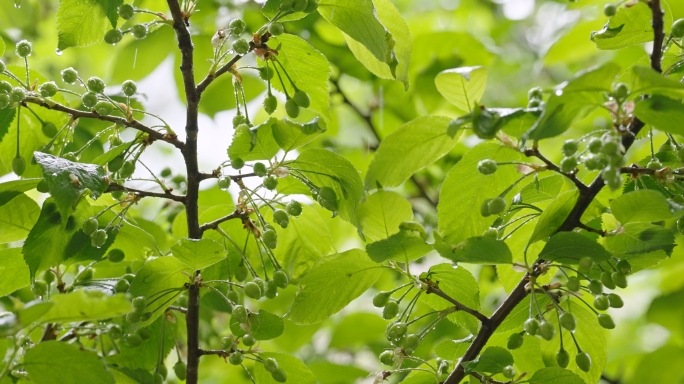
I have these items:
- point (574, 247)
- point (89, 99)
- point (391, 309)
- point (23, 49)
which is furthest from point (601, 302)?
point (23, 49)

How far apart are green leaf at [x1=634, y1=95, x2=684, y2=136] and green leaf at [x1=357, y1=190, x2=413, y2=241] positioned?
Result: 10.1 inches

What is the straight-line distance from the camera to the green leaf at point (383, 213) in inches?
29.7

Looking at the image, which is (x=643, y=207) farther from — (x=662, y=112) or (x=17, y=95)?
(x=17, y=95)

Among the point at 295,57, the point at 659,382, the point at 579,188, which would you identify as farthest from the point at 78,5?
the point at 659,382

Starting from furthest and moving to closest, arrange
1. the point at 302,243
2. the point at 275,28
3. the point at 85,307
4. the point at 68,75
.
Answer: the point at 302,243 → the point at 68,75 → the point at 275,28 → the point at 85,307

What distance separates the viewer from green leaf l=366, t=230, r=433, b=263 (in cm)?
76

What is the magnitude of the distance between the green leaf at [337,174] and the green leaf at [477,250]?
149 mm

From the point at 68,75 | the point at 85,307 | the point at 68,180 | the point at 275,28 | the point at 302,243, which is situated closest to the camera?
the point at 85,307

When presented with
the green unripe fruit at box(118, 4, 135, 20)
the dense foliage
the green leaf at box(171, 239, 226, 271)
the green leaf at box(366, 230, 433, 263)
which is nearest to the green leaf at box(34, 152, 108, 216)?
the dense foliage

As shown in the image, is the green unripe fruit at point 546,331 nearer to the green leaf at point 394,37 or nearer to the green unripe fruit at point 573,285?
the green unripe fruit at point 573,285

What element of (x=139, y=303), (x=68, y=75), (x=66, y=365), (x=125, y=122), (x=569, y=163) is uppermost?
(x=68, y=75)

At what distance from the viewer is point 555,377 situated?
782 mm

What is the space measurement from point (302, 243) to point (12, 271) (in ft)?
1.34

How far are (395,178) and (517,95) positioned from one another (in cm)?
158
